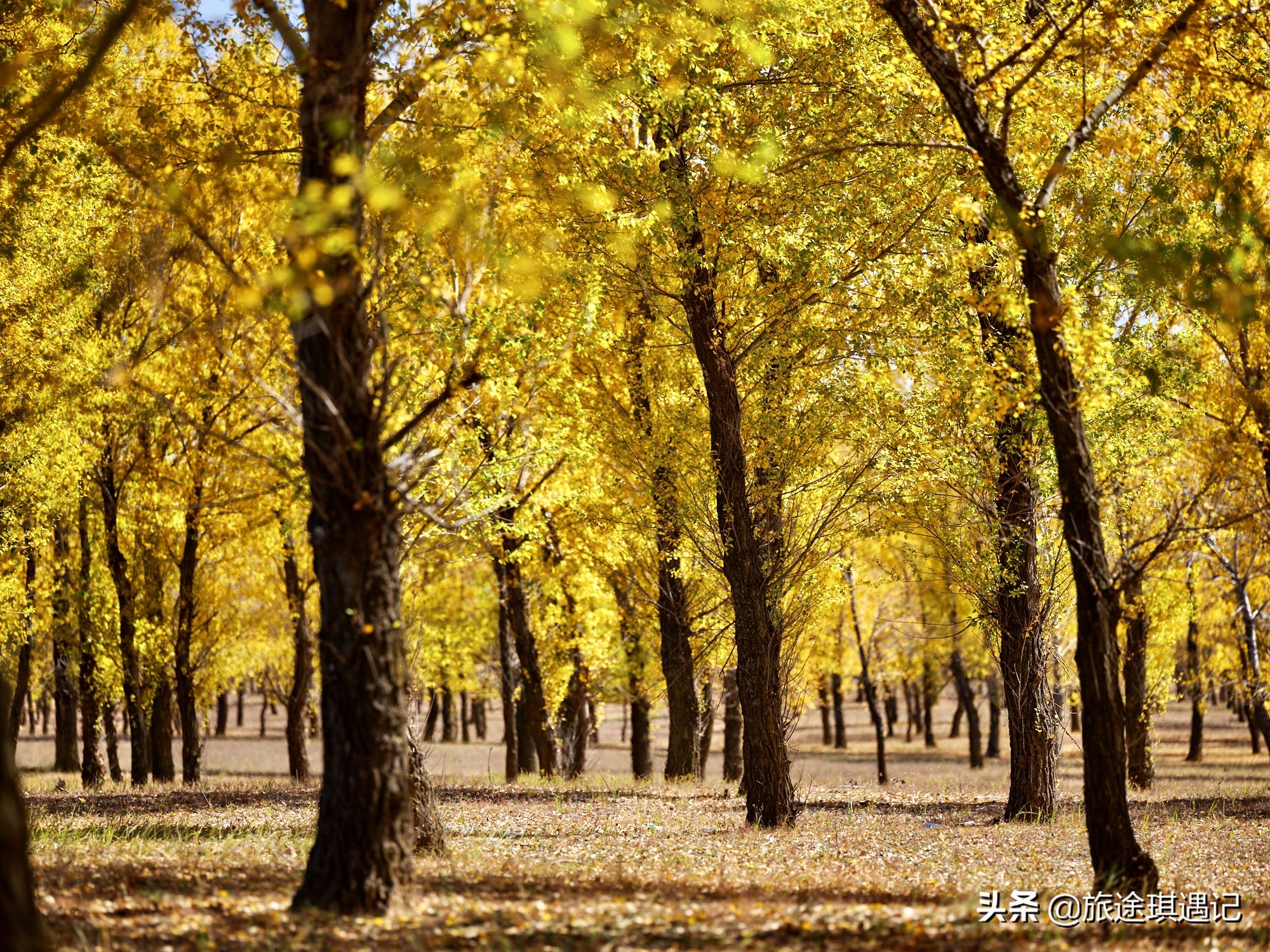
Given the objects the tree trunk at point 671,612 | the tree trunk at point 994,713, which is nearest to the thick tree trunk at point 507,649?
the tree trunk at point 671,612

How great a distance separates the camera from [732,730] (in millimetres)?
23016

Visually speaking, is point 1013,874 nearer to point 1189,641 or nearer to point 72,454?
point 72,454

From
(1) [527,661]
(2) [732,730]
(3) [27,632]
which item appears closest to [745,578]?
(1) [527,661]

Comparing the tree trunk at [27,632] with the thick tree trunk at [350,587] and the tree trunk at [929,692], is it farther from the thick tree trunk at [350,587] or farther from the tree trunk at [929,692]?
the tree trunk at [929,692]

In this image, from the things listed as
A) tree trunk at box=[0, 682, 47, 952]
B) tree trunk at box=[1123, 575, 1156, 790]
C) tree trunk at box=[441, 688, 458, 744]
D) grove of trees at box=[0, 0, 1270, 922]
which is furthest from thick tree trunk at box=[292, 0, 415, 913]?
tree trunk at box=[441, 688, 458, 744]

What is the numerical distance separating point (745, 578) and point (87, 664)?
1505 cm

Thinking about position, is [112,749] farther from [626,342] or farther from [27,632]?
[626,342]

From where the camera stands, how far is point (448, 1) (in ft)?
22.2

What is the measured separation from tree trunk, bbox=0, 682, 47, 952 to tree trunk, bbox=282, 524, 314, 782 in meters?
14.4

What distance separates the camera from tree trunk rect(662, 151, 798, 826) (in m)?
11.1

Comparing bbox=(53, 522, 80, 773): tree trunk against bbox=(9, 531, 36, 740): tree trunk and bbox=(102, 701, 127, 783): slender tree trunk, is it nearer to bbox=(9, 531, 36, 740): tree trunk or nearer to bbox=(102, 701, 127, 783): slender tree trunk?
bbox=(9, 531, 36, 740): tree trunk

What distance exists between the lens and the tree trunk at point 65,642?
19.7 metres

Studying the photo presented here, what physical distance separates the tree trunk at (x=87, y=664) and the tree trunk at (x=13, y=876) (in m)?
16.1

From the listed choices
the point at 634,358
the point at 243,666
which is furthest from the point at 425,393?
the point at 243,666
